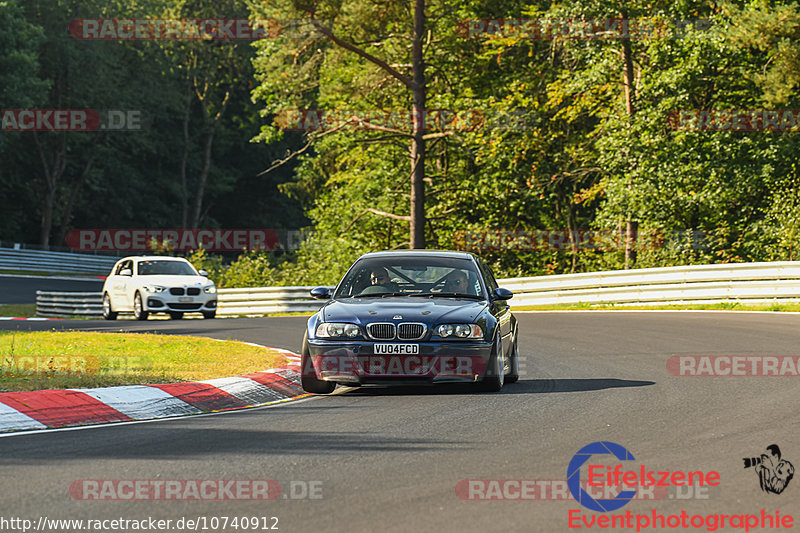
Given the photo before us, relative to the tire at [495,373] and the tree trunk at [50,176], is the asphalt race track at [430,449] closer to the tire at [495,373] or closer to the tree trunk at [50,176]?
the tire at [495,373]

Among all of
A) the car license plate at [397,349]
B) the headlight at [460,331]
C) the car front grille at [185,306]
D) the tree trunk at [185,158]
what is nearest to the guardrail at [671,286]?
the car front grille at [185,306]

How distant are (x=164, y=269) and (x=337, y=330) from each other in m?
18.3

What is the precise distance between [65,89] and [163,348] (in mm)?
57595

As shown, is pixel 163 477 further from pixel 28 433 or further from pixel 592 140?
pixel 592 140

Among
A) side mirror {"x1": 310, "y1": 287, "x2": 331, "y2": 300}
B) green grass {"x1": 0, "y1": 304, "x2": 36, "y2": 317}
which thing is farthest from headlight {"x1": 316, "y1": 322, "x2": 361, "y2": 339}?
green grass {"x1": 0, "y1": 304, "x2": 36, "y2": 317}

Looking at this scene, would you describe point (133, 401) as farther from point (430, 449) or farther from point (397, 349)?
point (430, 449)

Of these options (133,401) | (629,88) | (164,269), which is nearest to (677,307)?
(629,88)

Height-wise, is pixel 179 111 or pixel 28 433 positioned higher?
pixel 179 111

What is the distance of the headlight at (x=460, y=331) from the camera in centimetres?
1034

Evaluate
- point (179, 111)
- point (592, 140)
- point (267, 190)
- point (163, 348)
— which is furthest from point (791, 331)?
point (267, 190)

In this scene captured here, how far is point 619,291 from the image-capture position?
88.7ft

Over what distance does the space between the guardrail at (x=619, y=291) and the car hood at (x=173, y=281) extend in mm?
4321

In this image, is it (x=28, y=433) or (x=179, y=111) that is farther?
(x=179, y=111)

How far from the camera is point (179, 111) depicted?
71.5m
